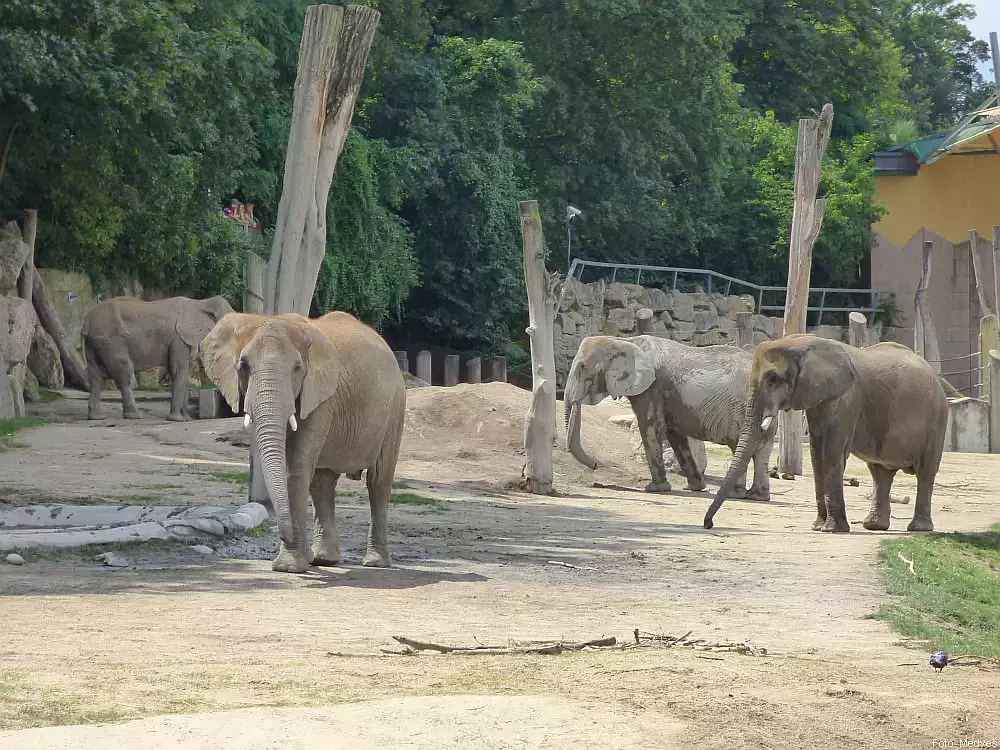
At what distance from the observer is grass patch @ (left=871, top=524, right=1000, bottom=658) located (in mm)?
8359

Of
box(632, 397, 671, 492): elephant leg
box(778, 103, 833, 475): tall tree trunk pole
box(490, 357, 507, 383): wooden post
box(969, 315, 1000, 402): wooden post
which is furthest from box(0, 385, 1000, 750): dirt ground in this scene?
box(490, 357, 507, 383): wooden post

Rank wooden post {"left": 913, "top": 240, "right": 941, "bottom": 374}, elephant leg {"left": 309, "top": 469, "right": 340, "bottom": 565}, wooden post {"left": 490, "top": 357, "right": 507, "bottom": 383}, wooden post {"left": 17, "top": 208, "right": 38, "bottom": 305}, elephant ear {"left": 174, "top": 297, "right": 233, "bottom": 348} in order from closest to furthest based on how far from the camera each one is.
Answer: elephant leg {"left": 309, "top": 469, "right": 340, "bottom": 565}
elephant ear {"left": 174, "top": 297, "right": 233, "bottom": 348}
wooden post {"left": 17, "top": 208, "right": 38, "bottom": 305}
wooden post {"left": 913, "top": 240, "right": 941, "bottom": 374}
wooden post {"left": 490, "top": 357, "right": 507, "bottom": 383}

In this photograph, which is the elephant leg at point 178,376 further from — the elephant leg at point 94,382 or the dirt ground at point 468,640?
the dirt ground at point 468,640

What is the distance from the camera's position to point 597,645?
24.2 feet

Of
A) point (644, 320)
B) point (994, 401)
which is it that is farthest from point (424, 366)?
point (994, 401)

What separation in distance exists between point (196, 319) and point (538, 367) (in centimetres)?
803

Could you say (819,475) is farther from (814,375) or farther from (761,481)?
(761,481)

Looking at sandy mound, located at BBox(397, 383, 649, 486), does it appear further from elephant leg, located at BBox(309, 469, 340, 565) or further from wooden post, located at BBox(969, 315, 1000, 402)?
wooden post, located at BBox(969, 315, 1000, 402)

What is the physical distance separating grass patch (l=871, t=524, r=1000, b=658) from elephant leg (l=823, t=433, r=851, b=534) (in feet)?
2.65

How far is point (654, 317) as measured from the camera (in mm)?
36500

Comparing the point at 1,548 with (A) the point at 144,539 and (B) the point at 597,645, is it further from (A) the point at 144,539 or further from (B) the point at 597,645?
(B) the point at 597,645

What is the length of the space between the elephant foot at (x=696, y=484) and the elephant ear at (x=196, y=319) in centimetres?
839

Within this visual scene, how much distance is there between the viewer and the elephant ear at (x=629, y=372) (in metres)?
19.3

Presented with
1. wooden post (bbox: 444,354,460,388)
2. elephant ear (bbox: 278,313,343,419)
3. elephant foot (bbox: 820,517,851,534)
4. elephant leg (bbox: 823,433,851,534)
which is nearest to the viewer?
elephant ear (bbox: 278,313,343,419)
